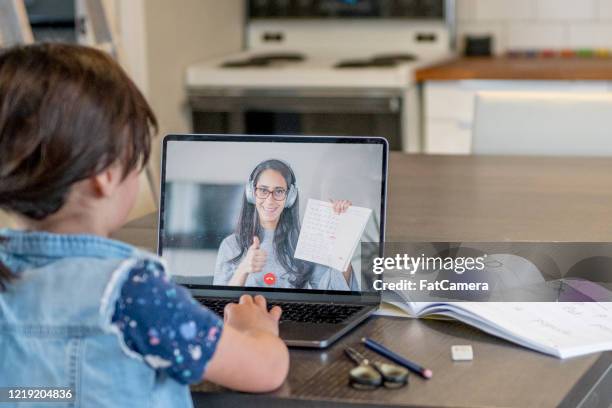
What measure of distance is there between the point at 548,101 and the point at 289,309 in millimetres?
1372

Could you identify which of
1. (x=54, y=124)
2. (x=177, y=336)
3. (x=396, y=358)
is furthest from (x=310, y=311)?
(x=54, y=124)

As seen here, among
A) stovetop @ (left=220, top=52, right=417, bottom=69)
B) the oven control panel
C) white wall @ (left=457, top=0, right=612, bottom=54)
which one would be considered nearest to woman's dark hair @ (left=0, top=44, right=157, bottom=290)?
stovetop @ (left=220, top=52, right=417, bottom=69)

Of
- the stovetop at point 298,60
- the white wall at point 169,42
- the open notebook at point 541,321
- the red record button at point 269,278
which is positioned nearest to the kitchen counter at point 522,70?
the stovetop at point 298,60

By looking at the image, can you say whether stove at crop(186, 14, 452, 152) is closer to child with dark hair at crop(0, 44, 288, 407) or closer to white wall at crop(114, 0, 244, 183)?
white wall at crop(114, 0, 244, 183)

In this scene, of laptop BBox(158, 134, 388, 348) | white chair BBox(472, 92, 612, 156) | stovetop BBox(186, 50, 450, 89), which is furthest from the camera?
→ stovetop BBox(186, 50, 450, 89)

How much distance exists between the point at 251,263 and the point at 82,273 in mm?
390

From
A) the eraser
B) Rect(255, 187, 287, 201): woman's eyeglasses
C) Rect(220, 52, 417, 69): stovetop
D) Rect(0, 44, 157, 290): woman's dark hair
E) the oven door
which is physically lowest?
the oven door

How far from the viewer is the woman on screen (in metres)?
1.31

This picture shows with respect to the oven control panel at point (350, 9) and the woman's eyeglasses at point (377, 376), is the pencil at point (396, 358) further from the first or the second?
the oven control panel at point (350, 9)

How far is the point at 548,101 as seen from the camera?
8.04 feet

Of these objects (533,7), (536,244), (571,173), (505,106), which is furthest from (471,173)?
(533,7)

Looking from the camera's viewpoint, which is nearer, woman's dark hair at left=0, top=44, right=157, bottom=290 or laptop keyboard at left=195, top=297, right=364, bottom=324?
woman's dark hair at left=0, top=44, right=157, bottom=290

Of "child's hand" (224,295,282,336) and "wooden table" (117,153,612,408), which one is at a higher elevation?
"child's hand" (224,295,282,336)

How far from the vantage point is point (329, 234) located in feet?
4.31
